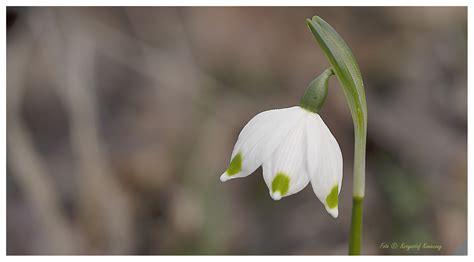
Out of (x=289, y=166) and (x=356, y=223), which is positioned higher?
(x=289, y=166)

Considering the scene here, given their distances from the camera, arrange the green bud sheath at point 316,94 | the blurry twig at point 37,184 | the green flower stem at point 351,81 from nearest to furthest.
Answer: the green flower stem at point 351,81 < the green bud sheath at point 316,94 < the blurry twig at point 37,184

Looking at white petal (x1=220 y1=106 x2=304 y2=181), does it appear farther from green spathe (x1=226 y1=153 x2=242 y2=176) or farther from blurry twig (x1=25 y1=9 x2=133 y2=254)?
blurry twig (x1=25 y1=9 x2=133 y2=254)

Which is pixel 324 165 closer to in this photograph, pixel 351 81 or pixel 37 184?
pixel 351 81

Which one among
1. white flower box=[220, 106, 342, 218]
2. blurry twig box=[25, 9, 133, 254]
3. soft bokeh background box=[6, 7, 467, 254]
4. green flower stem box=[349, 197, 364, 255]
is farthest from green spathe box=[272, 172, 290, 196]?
blurry twig box=[25, 9, 133, 254]

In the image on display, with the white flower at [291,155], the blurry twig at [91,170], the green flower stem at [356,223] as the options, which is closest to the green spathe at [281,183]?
the white flower at [291,155]

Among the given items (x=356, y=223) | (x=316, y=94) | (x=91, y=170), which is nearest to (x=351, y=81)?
(x=316, y=94)

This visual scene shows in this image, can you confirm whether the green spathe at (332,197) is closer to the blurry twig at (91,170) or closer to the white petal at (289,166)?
the white petal at (289,166)
